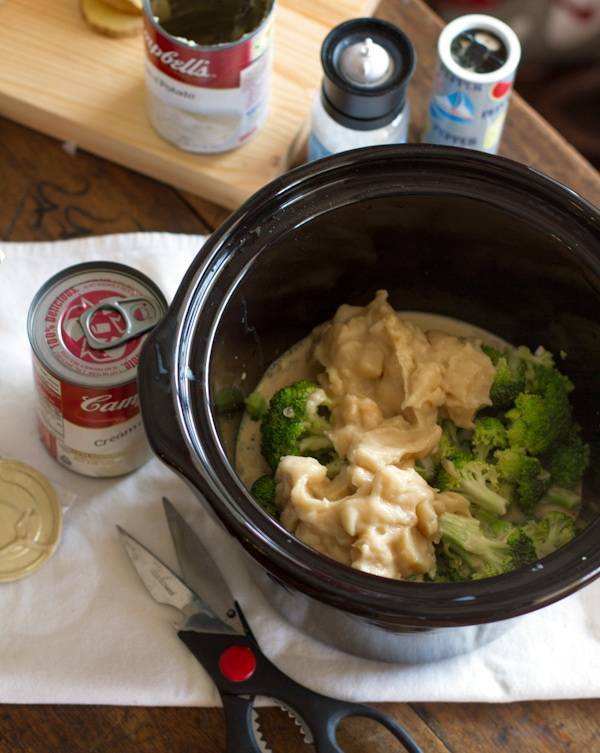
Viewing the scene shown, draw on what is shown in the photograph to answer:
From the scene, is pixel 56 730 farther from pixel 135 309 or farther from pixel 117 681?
pixel 135 309

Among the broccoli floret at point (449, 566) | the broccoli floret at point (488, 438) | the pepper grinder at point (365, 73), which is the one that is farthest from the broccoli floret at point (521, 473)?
the pepper grinder at point (365, 73)

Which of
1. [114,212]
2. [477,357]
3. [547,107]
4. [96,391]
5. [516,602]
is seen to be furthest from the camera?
[547,107]

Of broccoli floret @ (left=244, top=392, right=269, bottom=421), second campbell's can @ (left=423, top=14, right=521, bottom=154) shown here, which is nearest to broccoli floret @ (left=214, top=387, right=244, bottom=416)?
broccoli floret @ (left=244, top=392, right=269, bottom=421)

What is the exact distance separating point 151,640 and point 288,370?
37 centimetres

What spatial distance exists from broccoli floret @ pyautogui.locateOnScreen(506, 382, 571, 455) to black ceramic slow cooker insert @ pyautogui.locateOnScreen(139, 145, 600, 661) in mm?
51

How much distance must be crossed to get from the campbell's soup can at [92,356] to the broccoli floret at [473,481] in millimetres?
355

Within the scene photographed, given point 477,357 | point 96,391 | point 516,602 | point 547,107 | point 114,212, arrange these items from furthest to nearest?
Result: 1. point 547,107
2. point 114,212
3. point 477,357
4. point 96,391
5. point 516,602

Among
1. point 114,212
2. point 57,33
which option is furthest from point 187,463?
point 57,33

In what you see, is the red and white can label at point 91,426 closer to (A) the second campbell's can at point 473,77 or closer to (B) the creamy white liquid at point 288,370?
(B) the creamy white liquid at point 288,370

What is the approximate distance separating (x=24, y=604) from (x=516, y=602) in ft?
1.91

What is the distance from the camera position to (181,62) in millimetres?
1440

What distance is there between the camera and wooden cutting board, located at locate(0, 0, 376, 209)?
1.59 m

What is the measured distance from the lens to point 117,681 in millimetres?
1296

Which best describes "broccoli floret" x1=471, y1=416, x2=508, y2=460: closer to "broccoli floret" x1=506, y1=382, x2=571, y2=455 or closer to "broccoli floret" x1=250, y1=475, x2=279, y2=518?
"broccoli floret" x1=506, y1=382, x2=571, y2=455
